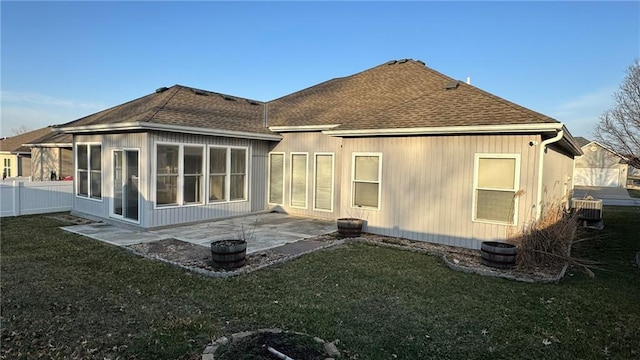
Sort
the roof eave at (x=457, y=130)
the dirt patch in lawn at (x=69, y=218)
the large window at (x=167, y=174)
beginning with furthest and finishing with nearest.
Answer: the dirt patch in lawn at (x=69, y=218)
the large window at (x=167, y=174)
the roof eave at (x=457, y=130)

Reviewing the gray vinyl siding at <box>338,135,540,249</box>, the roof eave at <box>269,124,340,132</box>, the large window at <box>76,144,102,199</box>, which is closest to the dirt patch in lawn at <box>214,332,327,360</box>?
the gray vinyl siding at <box>338,135,540,249</box>

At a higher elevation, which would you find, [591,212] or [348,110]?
[348,110]

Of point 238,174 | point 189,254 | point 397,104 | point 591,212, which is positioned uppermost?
point 397,104

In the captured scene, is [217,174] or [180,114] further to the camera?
[217,174]

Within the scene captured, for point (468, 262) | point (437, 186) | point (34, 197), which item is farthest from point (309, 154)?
point (34, 197)

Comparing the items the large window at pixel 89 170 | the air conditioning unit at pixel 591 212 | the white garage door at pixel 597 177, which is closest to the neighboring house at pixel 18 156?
the large window at pixel 89 170

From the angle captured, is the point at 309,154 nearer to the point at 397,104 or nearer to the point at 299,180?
the point at 299,180

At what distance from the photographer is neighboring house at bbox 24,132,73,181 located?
18814 mm

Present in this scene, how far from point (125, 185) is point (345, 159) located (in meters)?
6.32

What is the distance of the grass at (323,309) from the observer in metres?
3.68

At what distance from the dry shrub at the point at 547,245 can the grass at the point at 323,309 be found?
0.40 m

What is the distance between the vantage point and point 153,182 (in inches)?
374

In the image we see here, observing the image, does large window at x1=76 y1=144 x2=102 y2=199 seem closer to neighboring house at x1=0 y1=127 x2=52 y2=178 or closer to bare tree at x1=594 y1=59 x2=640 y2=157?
neighboring house at x1=0 y1=127 x2=52 y2=178

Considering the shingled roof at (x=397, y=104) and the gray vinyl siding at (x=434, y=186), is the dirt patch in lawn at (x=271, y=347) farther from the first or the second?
the shingled roof at (x=397, y=104)
